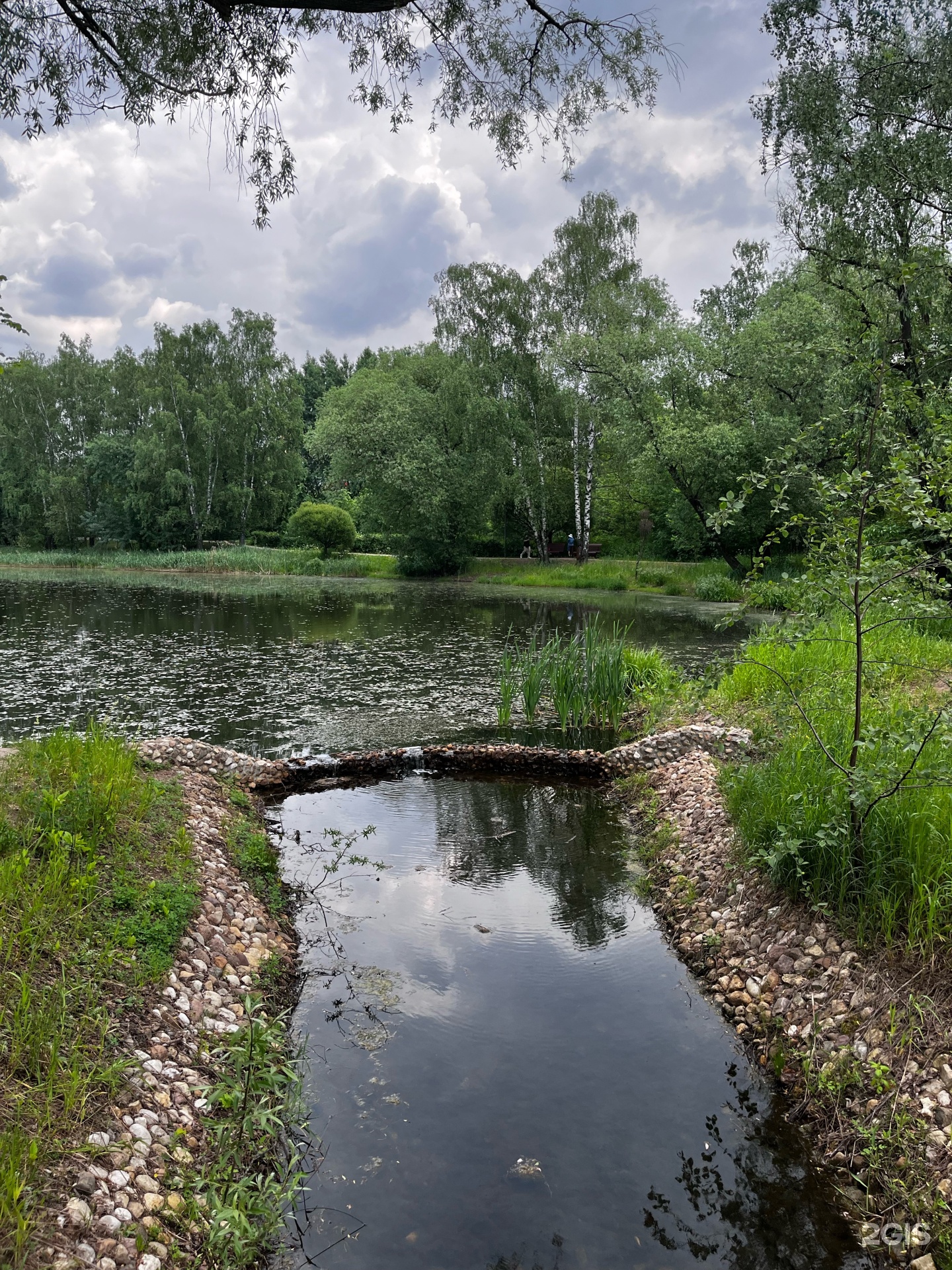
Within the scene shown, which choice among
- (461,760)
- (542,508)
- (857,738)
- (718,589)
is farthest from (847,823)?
(542,508)

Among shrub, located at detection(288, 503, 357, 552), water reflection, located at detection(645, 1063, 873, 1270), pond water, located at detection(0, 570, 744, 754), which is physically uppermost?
shrub, located at detection(288, 503, 357, 552)

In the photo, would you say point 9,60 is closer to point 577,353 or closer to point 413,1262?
point 413,1262

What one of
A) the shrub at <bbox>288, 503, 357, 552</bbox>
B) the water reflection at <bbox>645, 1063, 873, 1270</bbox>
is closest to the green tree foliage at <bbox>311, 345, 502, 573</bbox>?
the shrub at <bbox>288, 503, 357, 552</bbox>

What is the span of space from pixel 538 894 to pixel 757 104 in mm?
11980

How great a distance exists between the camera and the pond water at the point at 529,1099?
136 inches

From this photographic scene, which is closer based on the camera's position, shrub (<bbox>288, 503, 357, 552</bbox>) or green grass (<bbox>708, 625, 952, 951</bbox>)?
green grass (<bbox>708, 625, 952, 951</bbox>)

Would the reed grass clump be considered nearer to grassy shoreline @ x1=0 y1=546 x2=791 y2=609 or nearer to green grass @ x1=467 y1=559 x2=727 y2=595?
grassy shoreline @ x1=0 y1=546 x2=791 y2=609

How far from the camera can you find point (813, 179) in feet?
39.0

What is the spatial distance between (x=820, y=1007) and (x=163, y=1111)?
355 cm

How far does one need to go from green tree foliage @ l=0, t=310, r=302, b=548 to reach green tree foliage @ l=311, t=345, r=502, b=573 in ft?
37.3

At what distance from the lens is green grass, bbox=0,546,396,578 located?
45.1 m

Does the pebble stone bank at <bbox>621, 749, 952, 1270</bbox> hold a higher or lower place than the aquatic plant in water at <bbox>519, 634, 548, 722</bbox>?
lower

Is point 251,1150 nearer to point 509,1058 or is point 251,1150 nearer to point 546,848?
point 509,1058

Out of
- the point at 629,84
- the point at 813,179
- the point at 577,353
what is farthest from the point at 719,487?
the point at 629,84
